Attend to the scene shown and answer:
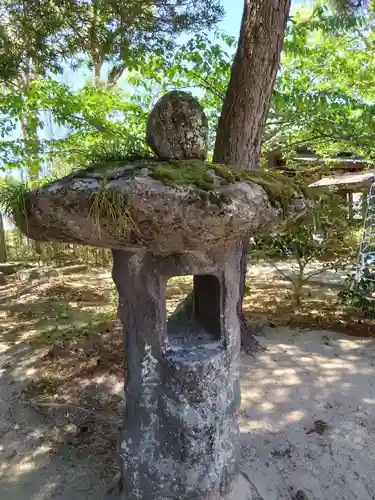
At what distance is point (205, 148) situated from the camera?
2.26 meters

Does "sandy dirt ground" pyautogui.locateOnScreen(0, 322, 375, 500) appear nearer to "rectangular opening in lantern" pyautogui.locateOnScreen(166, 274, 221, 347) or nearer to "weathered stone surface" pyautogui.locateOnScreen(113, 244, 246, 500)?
"weathered stone surface" pyautogui.locateOnScreen(113, 244, 246, 500)

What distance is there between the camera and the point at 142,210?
5.50 feet

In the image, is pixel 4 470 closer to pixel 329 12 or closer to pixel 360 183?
pixel 360 183

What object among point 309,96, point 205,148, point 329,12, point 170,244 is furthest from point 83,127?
point 170,244

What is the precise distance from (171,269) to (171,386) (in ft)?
2.04

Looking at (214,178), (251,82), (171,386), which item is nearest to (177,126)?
(214,178)

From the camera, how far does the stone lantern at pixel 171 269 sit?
5.61 feet

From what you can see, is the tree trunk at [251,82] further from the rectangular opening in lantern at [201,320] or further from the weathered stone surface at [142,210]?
the weathered stone surface at [142,210]

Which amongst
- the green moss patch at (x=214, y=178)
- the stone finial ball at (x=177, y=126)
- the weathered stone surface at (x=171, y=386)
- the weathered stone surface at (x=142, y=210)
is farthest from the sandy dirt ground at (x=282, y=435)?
the stone finial ball at (x=177, y=126)

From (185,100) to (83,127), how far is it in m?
4.81

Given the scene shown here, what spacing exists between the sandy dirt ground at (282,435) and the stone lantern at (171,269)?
636 mm

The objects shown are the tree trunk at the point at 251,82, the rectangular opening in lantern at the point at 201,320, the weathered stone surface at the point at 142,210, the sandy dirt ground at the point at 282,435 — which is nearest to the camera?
the weathered stone surface at the point at 142,210

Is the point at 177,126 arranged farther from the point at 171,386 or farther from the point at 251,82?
the point at 251,82

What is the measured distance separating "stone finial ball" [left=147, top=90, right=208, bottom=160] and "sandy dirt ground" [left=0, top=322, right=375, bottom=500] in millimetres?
2173
